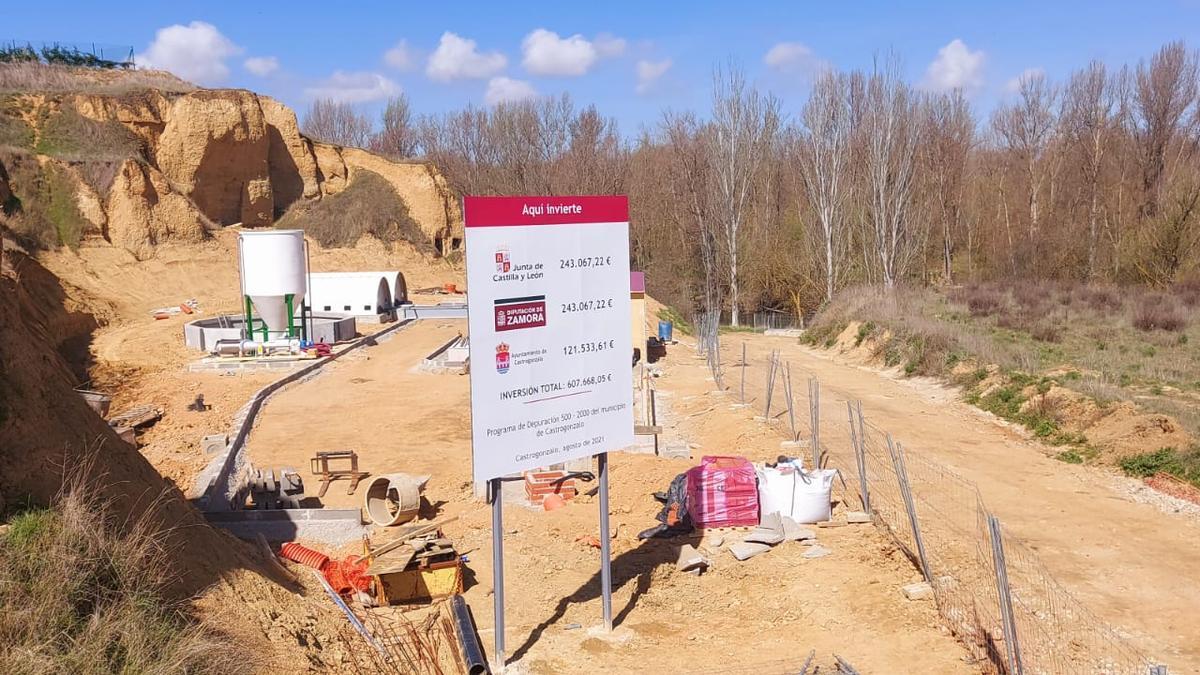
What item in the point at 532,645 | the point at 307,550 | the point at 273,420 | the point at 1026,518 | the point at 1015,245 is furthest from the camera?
the point at 1015,245

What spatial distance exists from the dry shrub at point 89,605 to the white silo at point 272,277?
67.6ft

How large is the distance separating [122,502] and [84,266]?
3426 centimetres

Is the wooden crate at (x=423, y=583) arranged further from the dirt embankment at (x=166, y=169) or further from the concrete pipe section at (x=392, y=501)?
the dirt embankment at (x=166, y=169)

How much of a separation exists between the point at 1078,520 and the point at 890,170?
37081 millimetres

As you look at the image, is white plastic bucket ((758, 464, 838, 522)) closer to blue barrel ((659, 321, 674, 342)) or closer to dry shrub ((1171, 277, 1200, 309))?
blue barrel ((659, 321, 674, 342))

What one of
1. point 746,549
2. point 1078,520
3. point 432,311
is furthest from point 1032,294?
point 746,549

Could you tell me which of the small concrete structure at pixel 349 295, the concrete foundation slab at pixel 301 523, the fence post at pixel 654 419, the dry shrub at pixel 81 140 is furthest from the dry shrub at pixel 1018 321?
the dry shrub at pixel 81 140

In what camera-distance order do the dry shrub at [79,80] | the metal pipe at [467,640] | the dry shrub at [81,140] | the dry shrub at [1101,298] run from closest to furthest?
the metal pipe at [467,640] < the dry shrub at [1101,298] < the dry shrub at [81,140] < the dry shrub at [79,80]

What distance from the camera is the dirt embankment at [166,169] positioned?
38875 millimetres

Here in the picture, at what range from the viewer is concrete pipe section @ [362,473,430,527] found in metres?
11.0

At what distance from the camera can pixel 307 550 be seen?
9.34 meters

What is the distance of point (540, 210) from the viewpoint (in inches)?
290

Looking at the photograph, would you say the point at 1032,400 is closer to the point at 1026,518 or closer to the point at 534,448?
the point at 1026,518

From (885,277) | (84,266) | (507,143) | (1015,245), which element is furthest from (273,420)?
(507,143)
